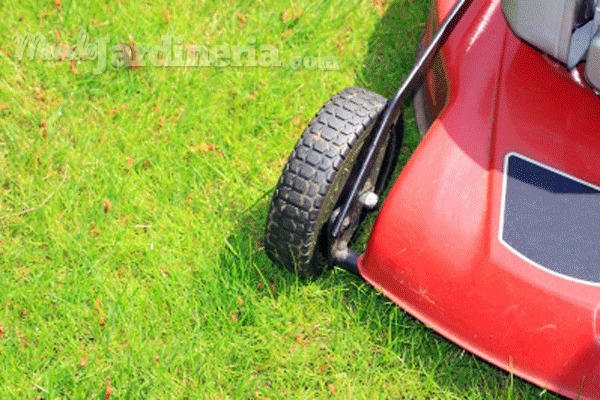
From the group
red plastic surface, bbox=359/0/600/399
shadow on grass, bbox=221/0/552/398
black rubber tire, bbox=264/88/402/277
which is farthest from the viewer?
shadow on grass, bbox=221/0/552/398

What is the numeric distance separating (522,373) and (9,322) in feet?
3.37

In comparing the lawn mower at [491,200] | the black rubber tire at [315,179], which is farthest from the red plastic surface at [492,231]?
the black rubber tire at [315,179]

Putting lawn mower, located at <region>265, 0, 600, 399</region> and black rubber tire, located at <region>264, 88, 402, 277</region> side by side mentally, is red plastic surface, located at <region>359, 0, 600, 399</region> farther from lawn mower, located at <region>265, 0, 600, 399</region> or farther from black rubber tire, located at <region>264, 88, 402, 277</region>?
black rubber tire, located at <region>264, 88, 402, 277</region>

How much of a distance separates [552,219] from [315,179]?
16.9 inches

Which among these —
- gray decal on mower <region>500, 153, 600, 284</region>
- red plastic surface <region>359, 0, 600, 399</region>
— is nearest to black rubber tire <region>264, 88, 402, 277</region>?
red plastic surface <region>359, 0, 600, 399</region>

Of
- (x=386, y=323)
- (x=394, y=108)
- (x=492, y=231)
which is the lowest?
(x=386, y=323)

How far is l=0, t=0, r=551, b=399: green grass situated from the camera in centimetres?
191

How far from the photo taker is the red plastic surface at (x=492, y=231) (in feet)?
5.45

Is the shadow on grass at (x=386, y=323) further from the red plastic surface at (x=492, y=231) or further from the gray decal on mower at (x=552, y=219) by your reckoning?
the gray decal on mower at (x=552, y=219)

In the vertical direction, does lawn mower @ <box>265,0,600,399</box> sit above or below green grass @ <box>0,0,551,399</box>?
above

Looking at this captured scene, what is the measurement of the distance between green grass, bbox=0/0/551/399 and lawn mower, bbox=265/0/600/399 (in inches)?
6.7

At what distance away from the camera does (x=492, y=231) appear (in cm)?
171

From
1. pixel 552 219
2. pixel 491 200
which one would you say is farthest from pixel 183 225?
pixel 552 219

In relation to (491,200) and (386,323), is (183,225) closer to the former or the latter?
(386,323)
